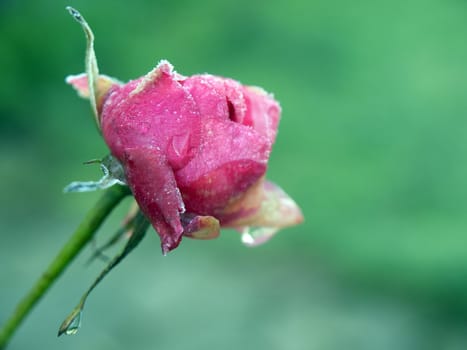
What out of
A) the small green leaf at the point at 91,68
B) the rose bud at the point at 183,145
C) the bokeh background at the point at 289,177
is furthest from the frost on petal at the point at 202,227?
the bokeh background at the point at 289,177

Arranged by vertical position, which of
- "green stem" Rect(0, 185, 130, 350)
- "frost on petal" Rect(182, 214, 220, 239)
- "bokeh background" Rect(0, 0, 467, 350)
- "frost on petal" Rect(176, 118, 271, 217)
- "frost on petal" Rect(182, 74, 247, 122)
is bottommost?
"bokeh background" Rect(0, 0, 467, 350)

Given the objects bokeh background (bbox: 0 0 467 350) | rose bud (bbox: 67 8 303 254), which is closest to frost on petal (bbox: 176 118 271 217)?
rose bud (bbox: 67 8 303 254)

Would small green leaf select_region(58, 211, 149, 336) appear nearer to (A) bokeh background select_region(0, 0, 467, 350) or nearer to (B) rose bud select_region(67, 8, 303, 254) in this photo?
(B) rose bud select_region(67, 8, 303, 254)

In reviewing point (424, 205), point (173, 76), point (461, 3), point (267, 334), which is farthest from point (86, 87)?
point (461, 3)

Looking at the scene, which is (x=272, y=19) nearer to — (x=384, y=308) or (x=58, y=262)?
(x=384, y=308)

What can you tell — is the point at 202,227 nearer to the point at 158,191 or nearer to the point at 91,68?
the point at 158,191

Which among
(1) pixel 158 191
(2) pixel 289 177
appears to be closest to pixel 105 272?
(1) pixel 158 191

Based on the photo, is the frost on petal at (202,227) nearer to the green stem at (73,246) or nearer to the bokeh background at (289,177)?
the green stem at (73,246)
